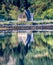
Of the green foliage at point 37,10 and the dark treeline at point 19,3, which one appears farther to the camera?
the dark treeline at point 19,3

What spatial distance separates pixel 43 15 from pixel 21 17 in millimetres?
3458

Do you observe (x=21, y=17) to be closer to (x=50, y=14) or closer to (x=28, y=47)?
(x=50, y=14)

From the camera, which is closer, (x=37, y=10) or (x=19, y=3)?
(x=37, y=10)

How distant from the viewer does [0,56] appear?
1244cm

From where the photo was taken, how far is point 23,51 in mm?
13398

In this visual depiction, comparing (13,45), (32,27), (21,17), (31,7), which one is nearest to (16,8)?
(31,7)

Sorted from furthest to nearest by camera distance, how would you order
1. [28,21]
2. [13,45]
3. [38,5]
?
[38,5] → [28,21] → [13,45]

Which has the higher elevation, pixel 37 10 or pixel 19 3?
pixel 19 3

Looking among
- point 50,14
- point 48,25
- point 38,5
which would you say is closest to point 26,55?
point 48,25

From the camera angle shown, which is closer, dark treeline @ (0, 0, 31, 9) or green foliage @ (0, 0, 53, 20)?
green foliage @ (0, 0, 53, 20)

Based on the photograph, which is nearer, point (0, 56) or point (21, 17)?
point (0, 56)

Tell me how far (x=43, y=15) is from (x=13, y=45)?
14205 millimetres

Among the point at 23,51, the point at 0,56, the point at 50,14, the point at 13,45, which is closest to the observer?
the point at 0,56

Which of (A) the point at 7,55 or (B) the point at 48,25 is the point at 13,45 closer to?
(A) the point at 7,55
